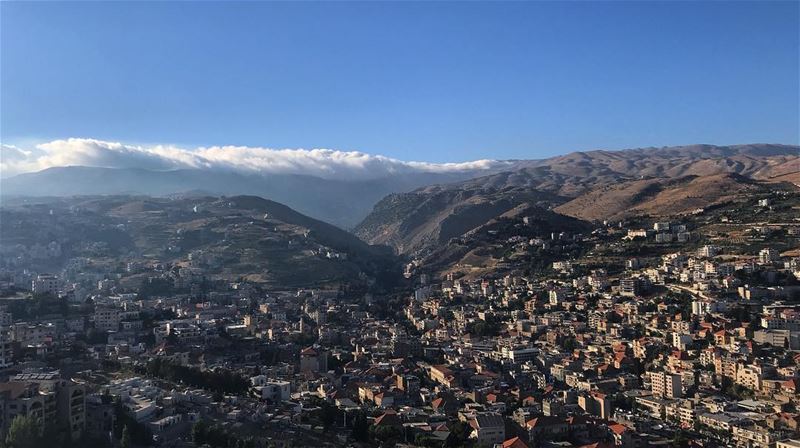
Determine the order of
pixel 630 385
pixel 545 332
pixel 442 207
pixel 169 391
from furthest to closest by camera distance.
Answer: pixel 442 207, pixel 545 332, pixel 630 385, pixel 169 391

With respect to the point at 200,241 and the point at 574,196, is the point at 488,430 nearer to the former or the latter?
the point at 200,241

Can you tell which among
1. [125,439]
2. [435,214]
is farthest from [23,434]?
[435,214]

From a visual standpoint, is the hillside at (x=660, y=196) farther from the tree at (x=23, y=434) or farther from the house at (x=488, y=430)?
the tree at (x=23, y=434)

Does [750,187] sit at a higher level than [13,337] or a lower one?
higher

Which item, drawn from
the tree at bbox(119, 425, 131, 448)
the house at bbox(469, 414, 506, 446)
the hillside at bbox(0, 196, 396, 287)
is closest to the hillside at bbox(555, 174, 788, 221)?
the hillside at bbox(0, 196, 396, 287)

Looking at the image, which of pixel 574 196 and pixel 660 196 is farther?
pixel 574 196

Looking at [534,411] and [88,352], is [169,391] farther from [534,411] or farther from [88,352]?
[534,411]

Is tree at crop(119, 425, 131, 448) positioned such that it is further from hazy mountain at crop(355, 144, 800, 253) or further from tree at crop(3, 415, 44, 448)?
hazy mountain at crop(355, 144, 800, 253)

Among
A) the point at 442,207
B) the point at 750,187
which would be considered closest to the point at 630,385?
the point at 750,187
